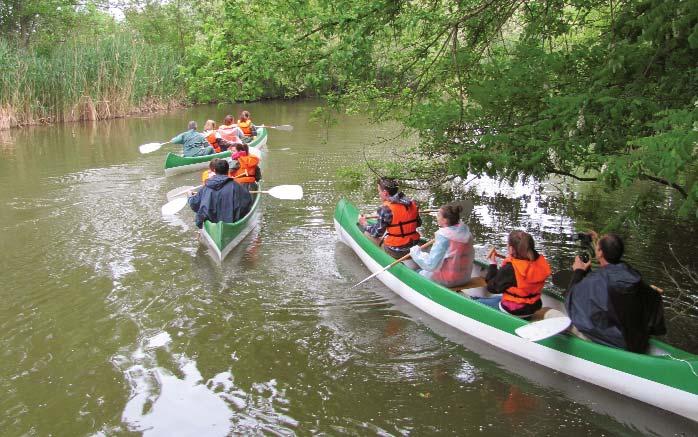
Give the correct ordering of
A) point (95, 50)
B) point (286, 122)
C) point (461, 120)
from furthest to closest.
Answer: point (286, 122), point (95, 50), point (461, 120)

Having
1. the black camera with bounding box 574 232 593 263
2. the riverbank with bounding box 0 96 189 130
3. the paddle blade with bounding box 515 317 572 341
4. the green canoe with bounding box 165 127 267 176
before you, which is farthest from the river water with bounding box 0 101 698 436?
the riverbank with bounding box 0 96 189 130

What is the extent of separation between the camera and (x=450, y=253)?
608cm

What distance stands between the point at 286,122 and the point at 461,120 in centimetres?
1688

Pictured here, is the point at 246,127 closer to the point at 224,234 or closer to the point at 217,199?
the point at 217,199

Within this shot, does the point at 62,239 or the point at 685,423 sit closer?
the point at 685,423

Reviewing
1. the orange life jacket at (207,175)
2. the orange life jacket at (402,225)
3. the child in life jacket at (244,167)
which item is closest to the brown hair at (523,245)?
the orange life jacket at (402,225)

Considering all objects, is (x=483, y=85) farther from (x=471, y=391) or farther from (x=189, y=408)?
(x=189, y=408)

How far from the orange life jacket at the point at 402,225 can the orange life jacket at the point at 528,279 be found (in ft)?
6.52

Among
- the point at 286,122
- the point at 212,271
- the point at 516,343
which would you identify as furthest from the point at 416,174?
the point at 286,122

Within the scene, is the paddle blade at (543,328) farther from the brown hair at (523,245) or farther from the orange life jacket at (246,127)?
the orange life jacket at (246,127)

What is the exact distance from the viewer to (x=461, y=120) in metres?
6.77

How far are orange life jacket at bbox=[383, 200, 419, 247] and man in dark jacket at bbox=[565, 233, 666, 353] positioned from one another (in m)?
2.67

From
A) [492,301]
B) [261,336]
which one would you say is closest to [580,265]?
[492,301]

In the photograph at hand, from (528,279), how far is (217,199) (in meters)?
4.55
